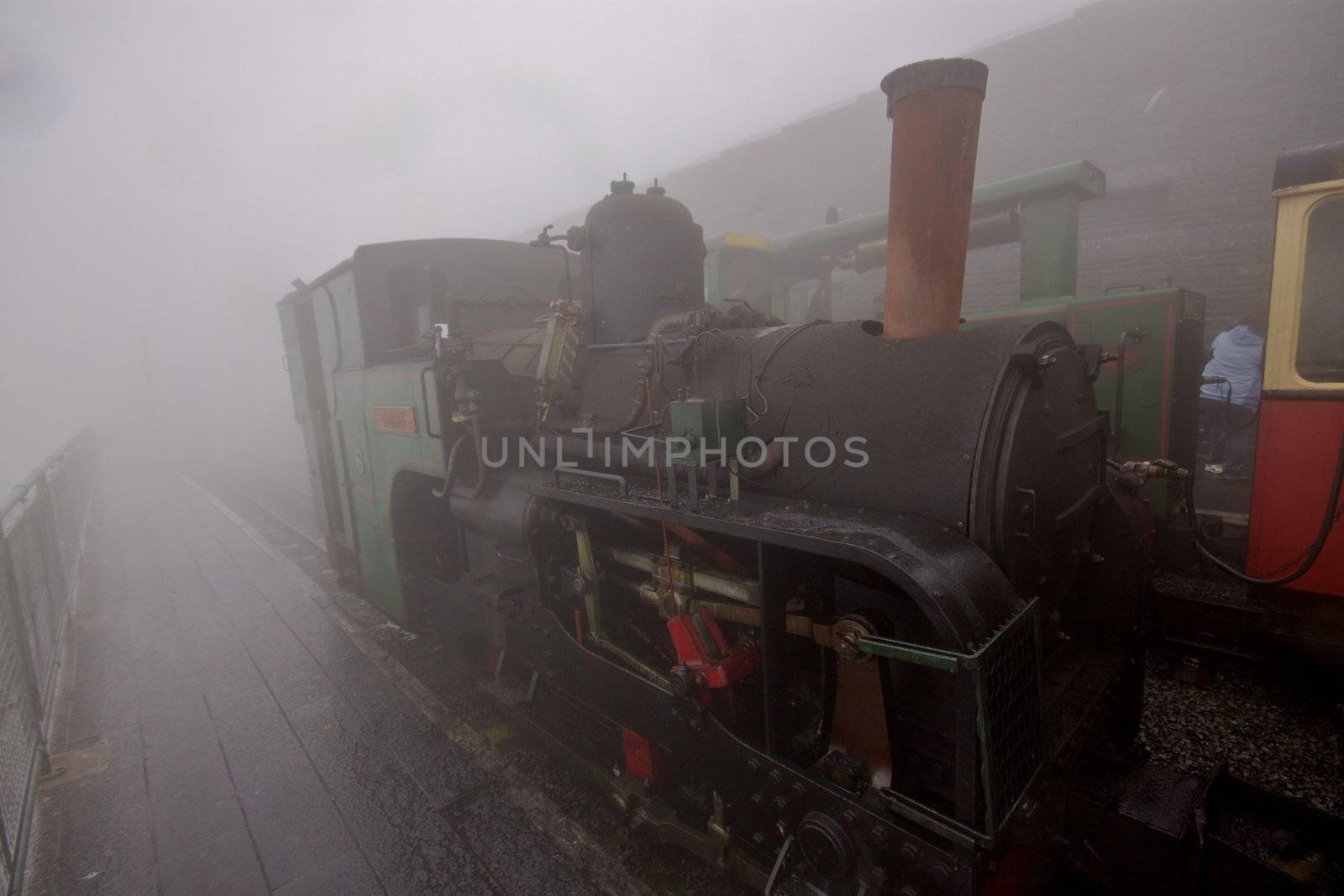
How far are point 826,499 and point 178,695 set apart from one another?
488 cm

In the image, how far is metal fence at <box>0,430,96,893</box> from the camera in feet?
10.2

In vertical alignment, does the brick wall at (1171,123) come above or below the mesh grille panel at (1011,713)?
above

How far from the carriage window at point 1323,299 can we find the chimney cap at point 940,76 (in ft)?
8.53

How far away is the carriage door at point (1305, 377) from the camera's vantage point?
3.20 metres

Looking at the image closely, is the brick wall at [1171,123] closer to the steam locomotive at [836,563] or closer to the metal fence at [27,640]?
the steam locomotive at [836,563]

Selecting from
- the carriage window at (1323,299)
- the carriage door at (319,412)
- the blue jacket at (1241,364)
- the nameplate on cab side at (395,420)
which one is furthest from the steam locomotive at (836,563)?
the blue jacket at (1241,364)

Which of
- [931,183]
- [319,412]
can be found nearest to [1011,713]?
[931,183]

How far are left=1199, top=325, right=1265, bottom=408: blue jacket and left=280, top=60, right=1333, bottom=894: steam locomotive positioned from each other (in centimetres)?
519

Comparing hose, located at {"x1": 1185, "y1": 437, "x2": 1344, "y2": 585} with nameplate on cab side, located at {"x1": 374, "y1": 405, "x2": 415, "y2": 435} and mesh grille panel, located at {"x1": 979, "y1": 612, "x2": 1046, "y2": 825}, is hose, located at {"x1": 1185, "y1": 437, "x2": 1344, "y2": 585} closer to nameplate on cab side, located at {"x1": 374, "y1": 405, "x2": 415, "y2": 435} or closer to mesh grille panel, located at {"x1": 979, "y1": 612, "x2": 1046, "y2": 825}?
mesh grille panel, located at {"x1": 979, "y1": 612, "x2": 1046, "y2": 825}

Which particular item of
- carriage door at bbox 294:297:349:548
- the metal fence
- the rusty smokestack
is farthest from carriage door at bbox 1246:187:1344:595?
carriage door at bbox 294:297:349:548

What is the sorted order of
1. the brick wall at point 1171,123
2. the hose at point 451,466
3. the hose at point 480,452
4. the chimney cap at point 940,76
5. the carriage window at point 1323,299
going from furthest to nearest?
the brick wall at point 1171,123
the hose at point 451,466
the hose at point 480,452
the carriage window at point 1323,299
the chimney cap at point 940,76

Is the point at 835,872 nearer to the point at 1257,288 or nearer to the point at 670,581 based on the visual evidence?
the point at 670,581

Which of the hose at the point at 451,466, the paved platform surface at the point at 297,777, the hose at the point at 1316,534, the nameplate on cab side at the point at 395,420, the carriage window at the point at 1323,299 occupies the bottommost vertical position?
the paved platform surface at the point at 297,777

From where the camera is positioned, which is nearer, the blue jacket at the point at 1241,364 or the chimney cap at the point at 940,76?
the chimney cap at the point at 940,76
